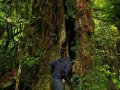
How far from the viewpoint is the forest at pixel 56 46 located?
7.80 metres

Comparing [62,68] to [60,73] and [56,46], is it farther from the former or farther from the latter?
[56,46]

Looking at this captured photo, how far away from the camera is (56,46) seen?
912 cm

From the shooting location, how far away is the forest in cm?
780

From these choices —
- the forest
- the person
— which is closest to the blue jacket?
the person

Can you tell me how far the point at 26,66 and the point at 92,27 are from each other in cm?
284

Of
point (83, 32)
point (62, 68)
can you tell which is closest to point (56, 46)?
point (83, 32)

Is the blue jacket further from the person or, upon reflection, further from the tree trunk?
the tree trunk

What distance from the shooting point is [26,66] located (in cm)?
987

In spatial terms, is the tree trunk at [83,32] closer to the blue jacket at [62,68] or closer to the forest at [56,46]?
the forest at [56,46]

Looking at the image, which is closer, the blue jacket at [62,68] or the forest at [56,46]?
the blue jacket at [62,68]

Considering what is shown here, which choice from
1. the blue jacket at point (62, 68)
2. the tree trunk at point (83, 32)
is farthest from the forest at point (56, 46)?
the blue jacket at point (62, 68)

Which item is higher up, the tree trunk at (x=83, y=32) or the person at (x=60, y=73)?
the tree trunk at (x=83, y=32)

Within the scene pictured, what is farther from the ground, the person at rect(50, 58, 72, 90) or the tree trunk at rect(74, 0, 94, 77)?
the tree trunk at rect(74, 0, 94, 77)

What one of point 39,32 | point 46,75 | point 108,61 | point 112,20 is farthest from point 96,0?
point 46,75
